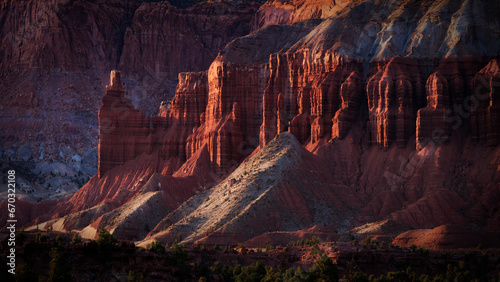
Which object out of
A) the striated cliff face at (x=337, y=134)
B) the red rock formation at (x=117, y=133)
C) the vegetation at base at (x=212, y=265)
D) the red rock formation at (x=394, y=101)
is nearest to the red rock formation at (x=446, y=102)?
the striated cliff face at (x=337, y=134)

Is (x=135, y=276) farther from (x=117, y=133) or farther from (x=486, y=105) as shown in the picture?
(x=117, y=133)

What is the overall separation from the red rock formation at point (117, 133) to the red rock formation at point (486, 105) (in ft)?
166

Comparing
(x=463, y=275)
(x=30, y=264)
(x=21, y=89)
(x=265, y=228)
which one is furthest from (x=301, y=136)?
(x=21, y=89)

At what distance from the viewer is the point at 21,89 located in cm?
18538

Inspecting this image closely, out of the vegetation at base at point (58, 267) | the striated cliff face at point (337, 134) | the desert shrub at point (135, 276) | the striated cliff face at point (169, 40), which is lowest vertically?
the desert shrub at point (135, 276)

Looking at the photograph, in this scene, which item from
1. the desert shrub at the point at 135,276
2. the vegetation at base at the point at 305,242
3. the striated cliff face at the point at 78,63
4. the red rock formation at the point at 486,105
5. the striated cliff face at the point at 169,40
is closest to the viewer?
the desert shrub at the point at 135,276

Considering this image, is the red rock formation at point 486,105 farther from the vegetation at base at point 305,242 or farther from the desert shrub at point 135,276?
the desert shrub at point 135,276

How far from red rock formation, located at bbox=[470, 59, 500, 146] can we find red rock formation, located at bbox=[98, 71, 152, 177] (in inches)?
1996

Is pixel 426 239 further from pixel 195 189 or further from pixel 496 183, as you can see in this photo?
pixel 195 189

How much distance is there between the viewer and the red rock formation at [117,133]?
140750 mm

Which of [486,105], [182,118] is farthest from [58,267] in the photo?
[182,118]

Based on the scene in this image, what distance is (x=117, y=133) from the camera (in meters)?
141

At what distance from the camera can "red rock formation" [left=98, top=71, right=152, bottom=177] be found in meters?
141

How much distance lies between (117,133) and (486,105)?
185 ft
